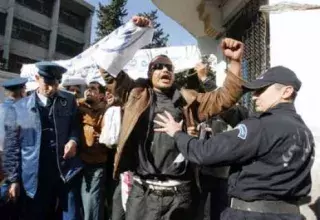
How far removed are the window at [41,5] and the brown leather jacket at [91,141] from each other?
41634mm

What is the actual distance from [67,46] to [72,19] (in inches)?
155

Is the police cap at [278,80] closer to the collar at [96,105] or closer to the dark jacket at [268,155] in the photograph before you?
the dark jacket at [268,155]

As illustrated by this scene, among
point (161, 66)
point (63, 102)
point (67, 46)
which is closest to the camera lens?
point (161, 66)

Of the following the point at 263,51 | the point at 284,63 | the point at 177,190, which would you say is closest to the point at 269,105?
the point at 177,190

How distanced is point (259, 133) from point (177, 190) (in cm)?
115

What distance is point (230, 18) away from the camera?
250 inches

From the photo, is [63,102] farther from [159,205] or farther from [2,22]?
[2,22]

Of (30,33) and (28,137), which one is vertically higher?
(30,33)

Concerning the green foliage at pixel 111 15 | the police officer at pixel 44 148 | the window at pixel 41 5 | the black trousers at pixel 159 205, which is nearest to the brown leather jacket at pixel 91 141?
the police officer at pixel 44 148

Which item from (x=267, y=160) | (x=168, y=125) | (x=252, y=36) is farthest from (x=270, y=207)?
(x=252, y=36)

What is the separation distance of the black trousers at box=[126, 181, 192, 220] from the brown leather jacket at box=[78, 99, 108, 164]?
1.60 meters

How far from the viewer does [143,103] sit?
3.66 m

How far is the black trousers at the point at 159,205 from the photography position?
3.55 m

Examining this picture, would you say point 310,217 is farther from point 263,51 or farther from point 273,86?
A: point 263,51
